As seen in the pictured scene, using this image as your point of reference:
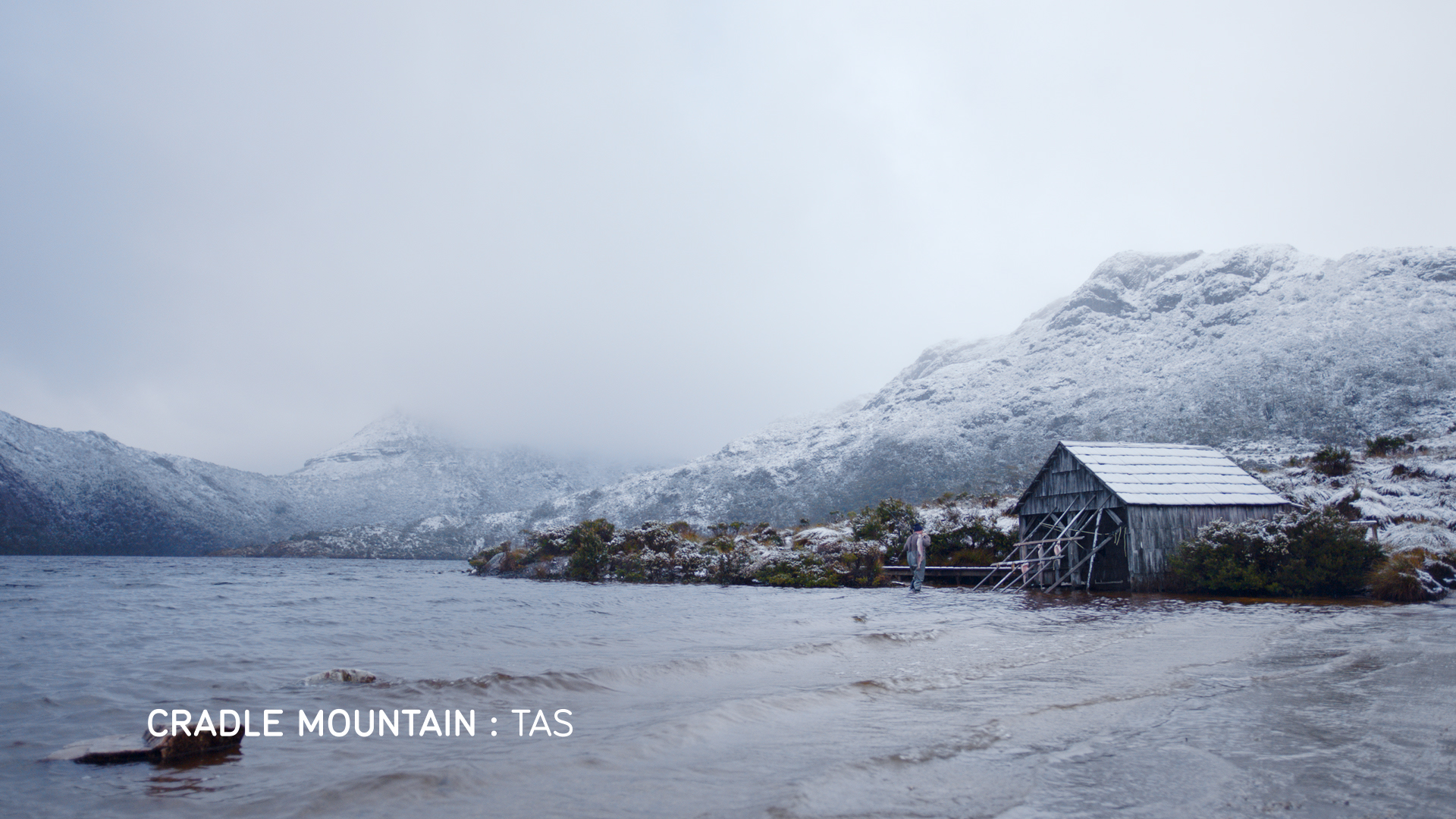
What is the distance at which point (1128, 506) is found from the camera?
92.0 ft

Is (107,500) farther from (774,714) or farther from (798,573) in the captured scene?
(774,714)

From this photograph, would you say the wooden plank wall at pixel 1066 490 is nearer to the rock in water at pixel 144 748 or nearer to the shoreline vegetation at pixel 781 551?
the shoreline vegetation at pixel 781 551

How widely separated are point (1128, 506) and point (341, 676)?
2764 cm

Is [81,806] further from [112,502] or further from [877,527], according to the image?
[112,502]

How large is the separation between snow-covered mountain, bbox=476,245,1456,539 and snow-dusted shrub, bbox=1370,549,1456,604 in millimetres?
47773

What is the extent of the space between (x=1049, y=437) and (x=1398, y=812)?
9129 centimetres

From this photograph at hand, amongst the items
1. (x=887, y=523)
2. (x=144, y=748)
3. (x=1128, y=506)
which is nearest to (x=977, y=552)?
(x=887, y=523)

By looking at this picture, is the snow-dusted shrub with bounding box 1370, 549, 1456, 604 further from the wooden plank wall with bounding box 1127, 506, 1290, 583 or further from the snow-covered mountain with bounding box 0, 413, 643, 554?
the snow-covered mountain with bounding box 0, 413, 643, 554

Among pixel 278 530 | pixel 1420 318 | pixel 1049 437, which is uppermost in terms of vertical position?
pixel 1420 318

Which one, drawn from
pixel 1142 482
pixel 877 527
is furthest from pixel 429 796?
pixel 877 527

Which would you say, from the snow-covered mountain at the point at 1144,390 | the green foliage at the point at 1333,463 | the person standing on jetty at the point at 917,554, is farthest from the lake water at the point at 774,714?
the snow-covered mountain at the point at 1144,390

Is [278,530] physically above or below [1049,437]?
below

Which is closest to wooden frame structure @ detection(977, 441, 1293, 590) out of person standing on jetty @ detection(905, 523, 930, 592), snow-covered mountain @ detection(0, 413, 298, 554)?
person standing on jetty @ detection(905, 523, 930, 592)

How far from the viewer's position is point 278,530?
420ft
